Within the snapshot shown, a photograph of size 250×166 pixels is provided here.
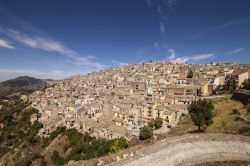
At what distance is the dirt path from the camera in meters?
21.1

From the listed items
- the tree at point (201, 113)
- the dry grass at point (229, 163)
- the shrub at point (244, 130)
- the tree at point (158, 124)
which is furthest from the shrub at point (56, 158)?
the shrub at point (244, 130)

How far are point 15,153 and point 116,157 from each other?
6049 centimetres

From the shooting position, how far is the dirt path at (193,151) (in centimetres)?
2112

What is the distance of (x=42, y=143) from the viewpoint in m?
66.6

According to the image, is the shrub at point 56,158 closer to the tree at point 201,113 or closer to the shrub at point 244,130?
the tree at point 201,113

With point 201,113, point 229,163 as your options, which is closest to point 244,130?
point 201,113

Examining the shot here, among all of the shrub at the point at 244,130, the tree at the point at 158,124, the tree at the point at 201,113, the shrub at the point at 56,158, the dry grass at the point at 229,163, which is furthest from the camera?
the shrub at the point at 56,158

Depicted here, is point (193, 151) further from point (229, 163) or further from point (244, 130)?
point (244, 130)

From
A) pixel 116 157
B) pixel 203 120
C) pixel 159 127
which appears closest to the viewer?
pixel 116 157

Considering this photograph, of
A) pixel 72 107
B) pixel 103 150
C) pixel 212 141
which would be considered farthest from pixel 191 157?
pixel 72 107

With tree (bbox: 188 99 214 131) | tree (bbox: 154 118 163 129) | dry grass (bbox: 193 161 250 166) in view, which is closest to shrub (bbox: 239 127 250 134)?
tree (bbox: 188 99 214 131)

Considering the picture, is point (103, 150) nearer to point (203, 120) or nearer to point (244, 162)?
point (203, 120)

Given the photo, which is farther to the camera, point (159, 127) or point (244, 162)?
point (159, 127)

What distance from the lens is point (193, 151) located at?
22484 mm
